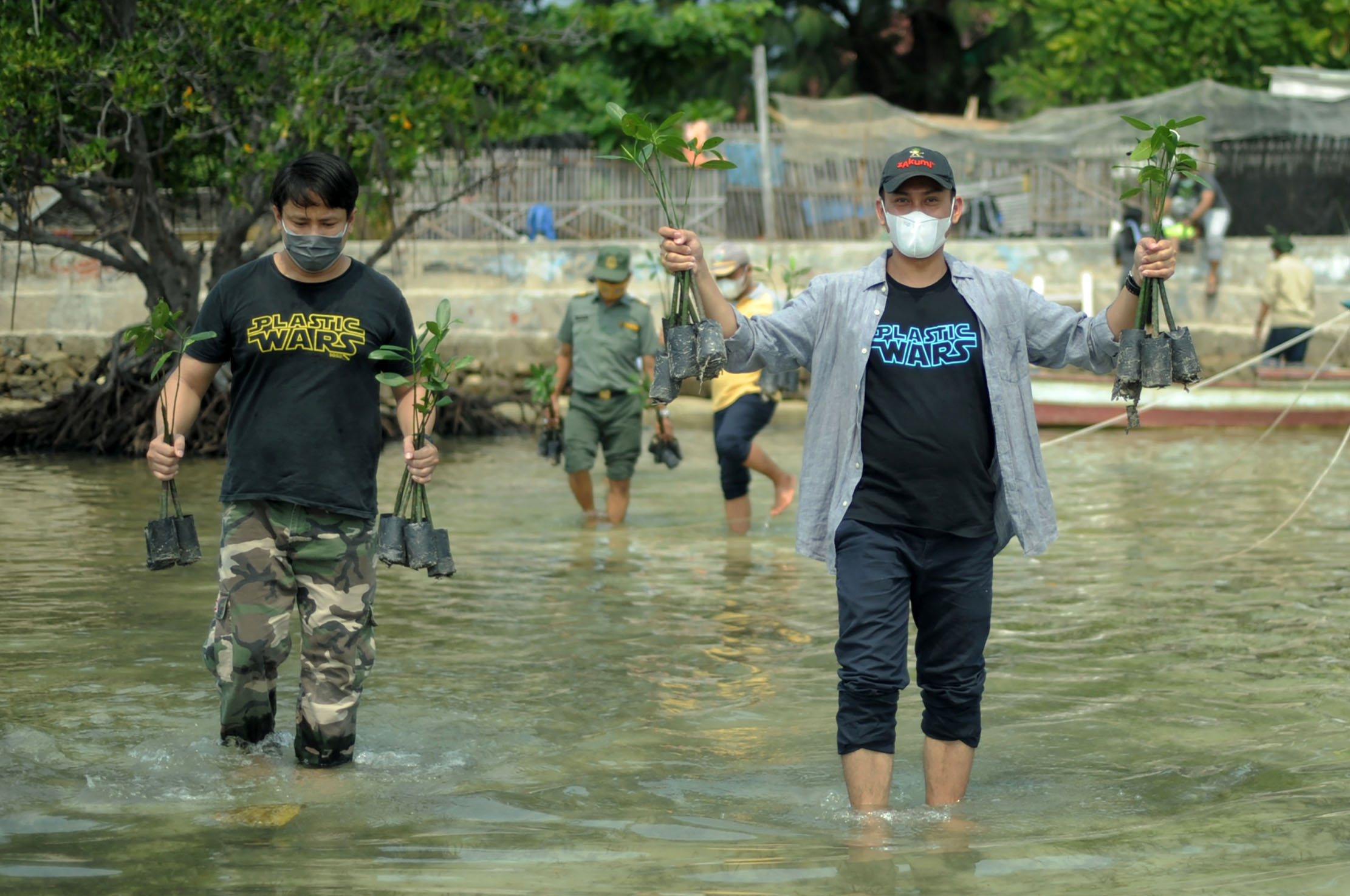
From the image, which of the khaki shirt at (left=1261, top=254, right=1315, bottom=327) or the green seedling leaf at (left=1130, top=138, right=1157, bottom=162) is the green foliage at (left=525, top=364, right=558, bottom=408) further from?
the khaki shirt at (left=1261, top=254, right=1315, bottom=327)

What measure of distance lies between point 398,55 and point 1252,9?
51.5ft

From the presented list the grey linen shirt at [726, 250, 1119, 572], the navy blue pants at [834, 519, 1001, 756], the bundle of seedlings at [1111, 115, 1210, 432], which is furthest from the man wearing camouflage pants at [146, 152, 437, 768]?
the bundle of seedlings at [1111, 115, 1210, 432]

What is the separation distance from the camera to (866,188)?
2358 centimetres

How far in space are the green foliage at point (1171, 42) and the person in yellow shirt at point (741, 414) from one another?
17.6m

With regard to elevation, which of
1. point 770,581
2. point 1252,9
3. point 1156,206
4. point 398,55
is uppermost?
point 1252,9

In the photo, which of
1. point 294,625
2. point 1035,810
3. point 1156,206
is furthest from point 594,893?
point 294,625

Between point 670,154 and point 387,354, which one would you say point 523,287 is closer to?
point 387,354

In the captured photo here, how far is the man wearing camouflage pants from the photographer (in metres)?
5.23

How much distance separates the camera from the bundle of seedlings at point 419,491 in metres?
5.36

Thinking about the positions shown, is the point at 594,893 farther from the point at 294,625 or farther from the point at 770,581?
the point at 770,581

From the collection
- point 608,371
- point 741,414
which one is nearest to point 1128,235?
point 741,414

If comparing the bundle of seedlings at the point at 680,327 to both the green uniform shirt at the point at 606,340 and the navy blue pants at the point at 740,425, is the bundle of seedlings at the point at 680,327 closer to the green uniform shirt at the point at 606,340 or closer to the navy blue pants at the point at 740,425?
the navy blue pants at the point at 740,425

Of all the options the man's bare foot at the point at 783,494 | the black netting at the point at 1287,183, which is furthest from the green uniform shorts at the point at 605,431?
the black netting at the point at 1287,183

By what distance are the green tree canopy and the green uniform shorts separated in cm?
465
